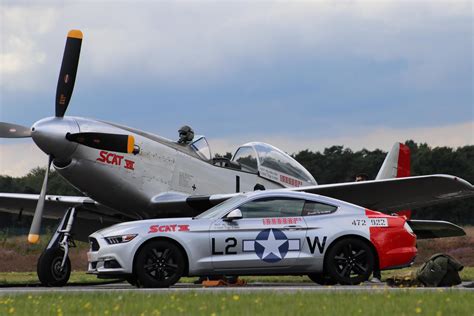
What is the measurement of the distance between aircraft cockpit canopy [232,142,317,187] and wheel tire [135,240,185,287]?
24.4 ft

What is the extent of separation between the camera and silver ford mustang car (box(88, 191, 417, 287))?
13117mm

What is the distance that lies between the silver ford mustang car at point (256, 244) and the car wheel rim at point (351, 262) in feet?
0.05

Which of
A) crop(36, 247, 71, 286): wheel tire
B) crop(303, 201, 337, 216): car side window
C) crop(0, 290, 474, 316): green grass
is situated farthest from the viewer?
crop(36, 247, 71, 286): wheel tire

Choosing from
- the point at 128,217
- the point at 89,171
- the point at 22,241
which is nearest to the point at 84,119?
the point at 89,171

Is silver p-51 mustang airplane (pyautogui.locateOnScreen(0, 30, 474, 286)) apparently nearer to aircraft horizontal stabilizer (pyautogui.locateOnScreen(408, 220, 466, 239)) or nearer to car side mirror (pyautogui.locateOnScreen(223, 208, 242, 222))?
aircraft horizontal stabilizer (pyautogui.locateOnScreen(408, 220, 466, 239))

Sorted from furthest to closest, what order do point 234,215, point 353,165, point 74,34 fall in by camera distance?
point 353,165 < point 74,34 < point 234,215

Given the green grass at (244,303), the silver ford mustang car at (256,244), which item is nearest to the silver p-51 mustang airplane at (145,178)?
the silver ford mustang car at (256,244)

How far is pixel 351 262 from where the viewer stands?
13.4m

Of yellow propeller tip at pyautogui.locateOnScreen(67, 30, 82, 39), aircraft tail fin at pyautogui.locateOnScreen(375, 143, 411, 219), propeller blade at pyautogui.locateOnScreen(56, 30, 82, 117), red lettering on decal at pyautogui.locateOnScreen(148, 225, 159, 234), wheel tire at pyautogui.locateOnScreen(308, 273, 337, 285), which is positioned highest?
yellow propeller tip at pyautogui.locateOnScreen(67, 30, 82, 39)

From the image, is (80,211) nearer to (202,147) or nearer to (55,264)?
(202,147)

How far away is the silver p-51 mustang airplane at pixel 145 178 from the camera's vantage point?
17.9m

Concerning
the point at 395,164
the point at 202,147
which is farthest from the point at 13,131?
the point at 395,164

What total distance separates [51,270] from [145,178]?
3.16m

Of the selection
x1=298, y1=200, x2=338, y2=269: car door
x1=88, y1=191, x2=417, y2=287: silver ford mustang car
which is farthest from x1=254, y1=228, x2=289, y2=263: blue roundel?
x1=298, y1=200, x2=338, y2=269: car door
